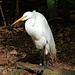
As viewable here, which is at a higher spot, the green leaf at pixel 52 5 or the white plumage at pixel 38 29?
the green leaf at pixel 52 5

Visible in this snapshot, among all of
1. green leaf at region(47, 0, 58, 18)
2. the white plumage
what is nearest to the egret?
the white plumage

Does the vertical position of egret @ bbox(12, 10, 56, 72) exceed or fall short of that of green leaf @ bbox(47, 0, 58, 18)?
it falls short

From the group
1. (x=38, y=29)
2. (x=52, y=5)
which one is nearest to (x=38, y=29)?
(x=38, y=29)

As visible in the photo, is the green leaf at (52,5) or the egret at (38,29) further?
the green leaf at (52,5)

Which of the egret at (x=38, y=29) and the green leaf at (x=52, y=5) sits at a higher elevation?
the green leaf at (x=52, y=5)

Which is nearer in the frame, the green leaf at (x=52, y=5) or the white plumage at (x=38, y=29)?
the white plumage at (x=38, y=29)

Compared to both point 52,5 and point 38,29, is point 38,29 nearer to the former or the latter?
point 38,29

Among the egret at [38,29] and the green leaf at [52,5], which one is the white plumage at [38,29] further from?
the green leaf at [52,5]

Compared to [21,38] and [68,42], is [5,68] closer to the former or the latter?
[21,38]

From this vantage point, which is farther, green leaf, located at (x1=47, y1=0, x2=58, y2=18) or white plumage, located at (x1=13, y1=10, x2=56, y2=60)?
green leaf, located at (x1=47, y1=0, x2=58, y2=18)

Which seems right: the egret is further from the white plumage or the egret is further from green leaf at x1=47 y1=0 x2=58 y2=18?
green leaf at x1=47 y1=0 x2=58 y2=18

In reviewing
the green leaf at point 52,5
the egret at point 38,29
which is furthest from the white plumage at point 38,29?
the green leaf at point 52,5

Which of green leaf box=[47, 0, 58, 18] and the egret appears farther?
green leaf box=[47, 0, 58, 18]

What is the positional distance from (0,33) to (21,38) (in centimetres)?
64
